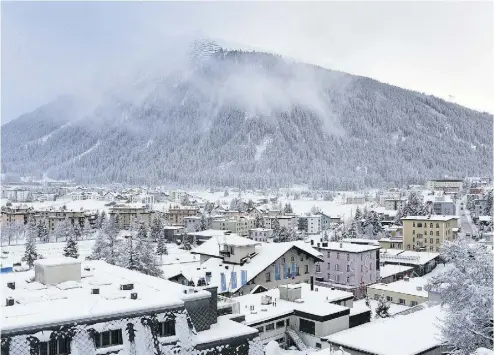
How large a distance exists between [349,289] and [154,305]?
1363 inches

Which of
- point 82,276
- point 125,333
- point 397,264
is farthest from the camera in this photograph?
point 397,264

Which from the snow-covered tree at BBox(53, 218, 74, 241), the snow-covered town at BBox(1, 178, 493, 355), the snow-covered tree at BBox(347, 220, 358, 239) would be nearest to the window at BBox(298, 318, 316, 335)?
the snow-covered town at BBox(1, 178, 493, 355)

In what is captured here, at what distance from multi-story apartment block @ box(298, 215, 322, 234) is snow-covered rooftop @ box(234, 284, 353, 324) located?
94623 mm

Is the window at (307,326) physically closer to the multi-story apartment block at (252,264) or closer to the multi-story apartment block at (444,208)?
the multi-story apartment block at (252,264)

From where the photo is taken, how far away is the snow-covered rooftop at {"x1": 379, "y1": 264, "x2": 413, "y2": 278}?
56.8m

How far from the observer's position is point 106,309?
14.9 m

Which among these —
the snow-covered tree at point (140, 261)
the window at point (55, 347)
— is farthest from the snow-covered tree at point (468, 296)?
the snow-covered tree at point (140, 261)

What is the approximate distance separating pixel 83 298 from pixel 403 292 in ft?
100

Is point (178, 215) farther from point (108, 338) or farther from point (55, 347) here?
point (55, 347)

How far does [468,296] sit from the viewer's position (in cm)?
1546

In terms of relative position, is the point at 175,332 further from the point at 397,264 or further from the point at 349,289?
the point at 397,264

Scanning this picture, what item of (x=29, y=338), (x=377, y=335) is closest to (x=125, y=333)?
(x=29, y=338)

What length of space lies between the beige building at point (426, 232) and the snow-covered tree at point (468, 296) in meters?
A: 62.5

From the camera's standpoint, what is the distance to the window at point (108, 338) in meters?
14.6
